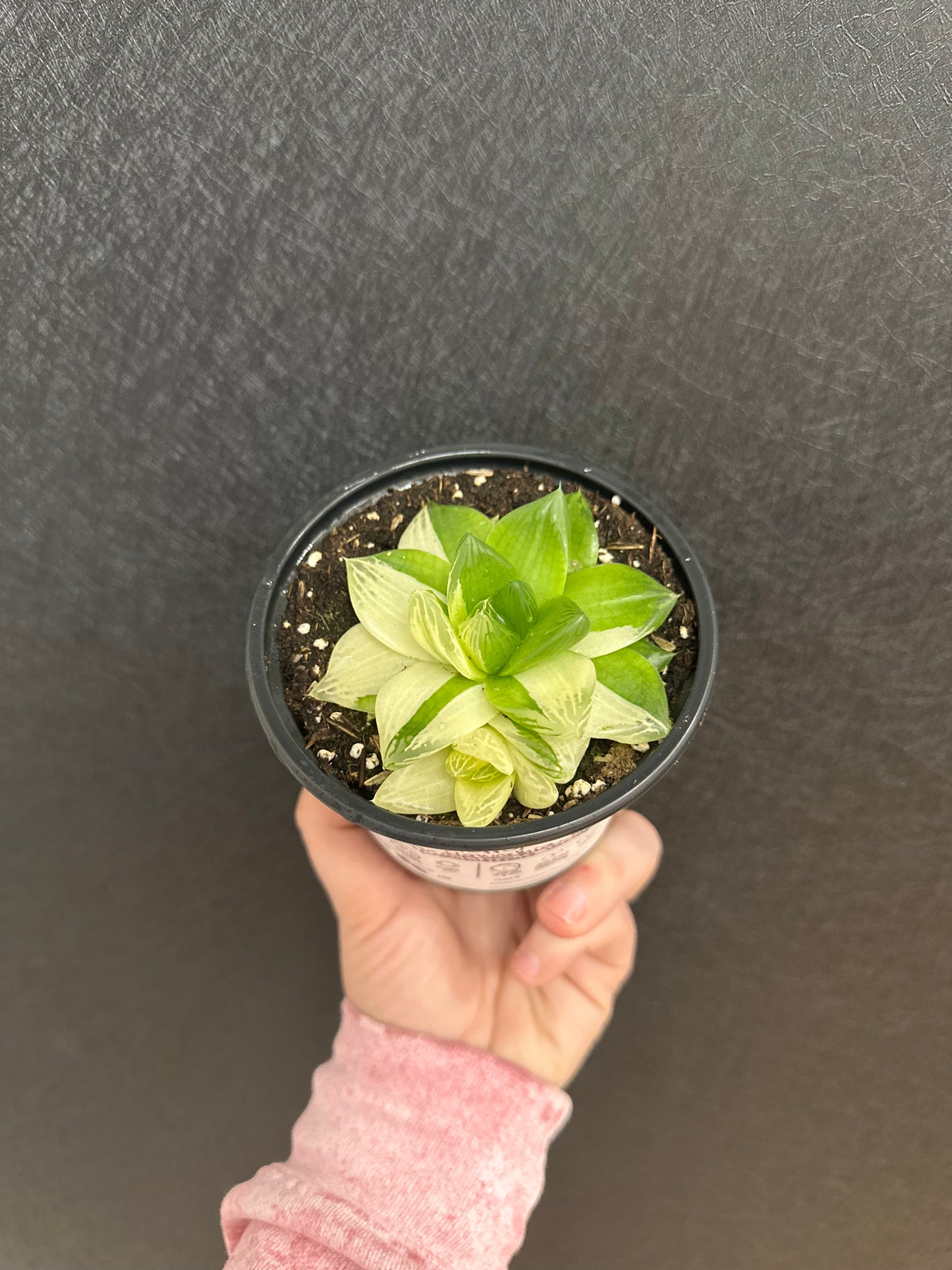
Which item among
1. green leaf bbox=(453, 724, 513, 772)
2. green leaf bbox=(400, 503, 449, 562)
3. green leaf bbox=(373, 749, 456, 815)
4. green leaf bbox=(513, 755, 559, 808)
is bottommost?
green leaf bbox=(373, 749, 456, 815)

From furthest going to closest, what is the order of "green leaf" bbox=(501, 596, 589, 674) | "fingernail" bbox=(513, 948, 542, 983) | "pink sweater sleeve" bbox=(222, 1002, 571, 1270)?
"fingernail" bbox=(513, 948, 542, 983)
"pink sweater sleeve" bbox=(222, 1002, 571, 1270)
"green leaf" bbox=(501, 596, 589, 674)

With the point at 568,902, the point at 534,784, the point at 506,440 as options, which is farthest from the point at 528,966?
the point at 506,440

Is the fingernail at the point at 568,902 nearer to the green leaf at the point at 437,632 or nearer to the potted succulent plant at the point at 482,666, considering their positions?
the potted succulent plant at the point at 482,666

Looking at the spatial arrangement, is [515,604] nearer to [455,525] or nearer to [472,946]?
[455,525]

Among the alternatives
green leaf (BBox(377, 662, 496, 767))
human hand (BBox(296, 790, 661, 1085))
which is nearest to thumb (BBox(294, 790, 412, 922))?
human hand (BBox(296, 790, 661, 1085))

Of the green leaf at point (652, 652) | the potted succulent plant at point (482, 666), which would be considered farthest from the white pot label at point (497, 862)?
the green leaf at point (652, 652)

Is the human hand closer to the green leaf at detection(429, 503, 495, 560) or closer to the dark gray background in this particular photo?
the dark gray background

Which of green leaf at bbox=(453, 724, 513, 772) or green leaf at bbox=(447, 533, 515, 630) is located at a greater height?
green leaf at bbox=(447, 533, 515, 630)
